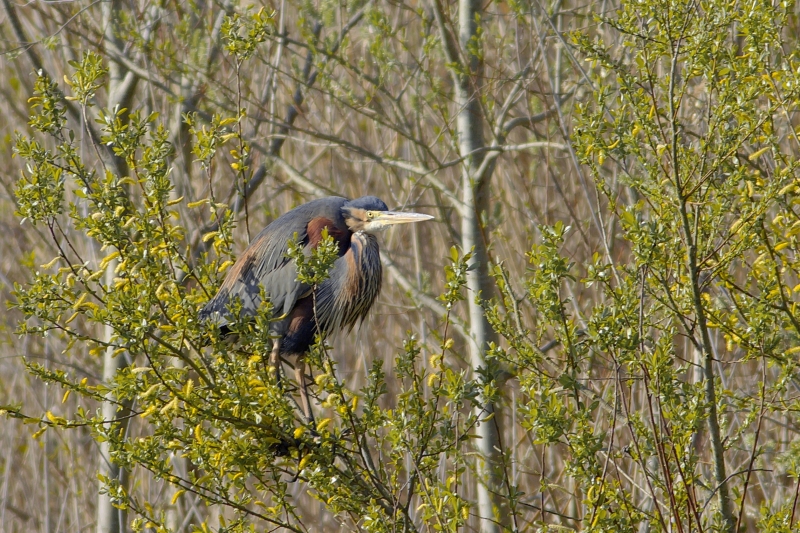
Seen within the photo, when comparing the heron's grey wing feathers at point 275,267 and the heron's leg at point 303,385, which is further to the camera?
the heron's grey wing feathers at point 275,267

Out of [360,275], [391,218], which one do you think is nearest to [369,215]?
[391,218]

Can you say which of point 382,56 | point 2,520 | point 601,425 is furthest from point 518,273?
point 2,520

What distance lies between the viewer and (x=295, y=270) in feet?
11.5

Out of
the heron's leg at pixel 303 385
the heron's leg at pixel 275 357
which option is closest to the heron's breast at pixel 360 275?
the heron's leg at pixel 303 385

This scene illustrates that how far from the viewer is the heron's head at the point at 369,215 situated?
3629mm

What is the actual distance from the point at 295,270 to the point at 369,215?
41cm

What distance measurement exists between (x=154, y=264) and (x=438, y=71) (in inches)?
155

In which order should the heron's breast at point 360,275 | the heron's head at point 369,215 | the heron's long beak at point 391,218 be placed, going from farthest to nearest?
the heron's breast at point 360,275 → the heron's head at point 369,215 → the heron's long beak at point 391,218

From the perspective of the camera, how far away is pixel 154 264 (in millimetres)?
2283

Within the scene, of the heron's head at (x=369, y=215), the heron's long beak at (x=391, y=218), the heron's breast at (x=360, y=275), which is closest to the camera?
the heron's long beak at (x=391, y=218)

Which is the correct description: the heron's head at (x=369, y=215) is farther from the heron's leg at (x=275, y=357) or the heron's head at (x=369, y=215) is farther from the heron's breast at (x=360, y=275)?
the heron's leg at (x=275, y=357)

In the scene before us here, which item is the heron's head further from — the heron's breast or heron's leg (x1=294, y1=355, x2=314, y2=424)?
heron's leg (x1=294, y1=355, x2=314, y2=424)

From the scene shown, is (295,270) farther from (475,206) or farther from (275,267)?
(475,206)

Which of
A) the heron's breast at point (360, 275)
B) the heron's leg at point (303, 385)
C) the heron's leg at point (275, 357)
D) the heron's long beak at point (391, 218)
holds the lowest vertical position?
the heron's leg at point (303, 385)
